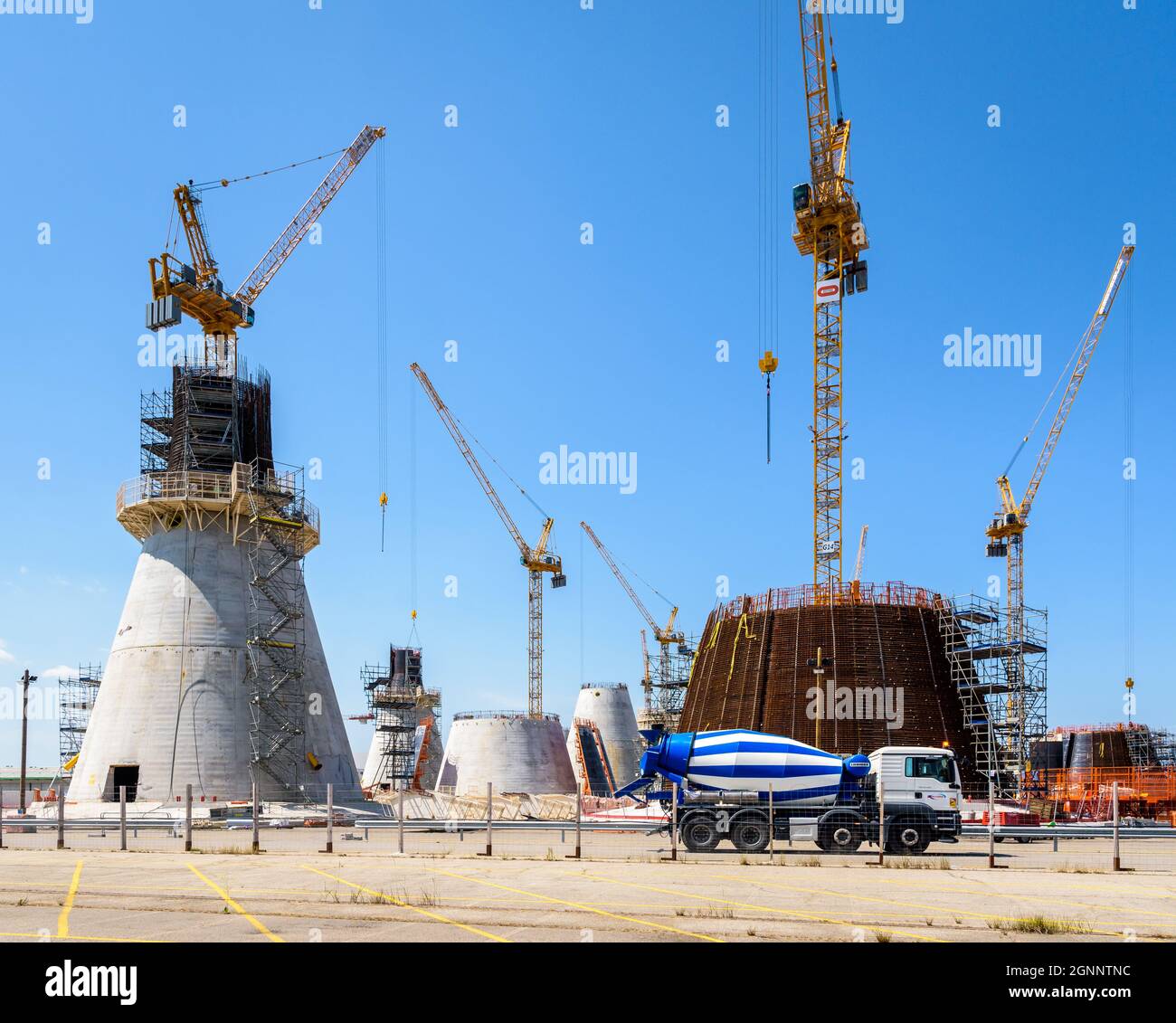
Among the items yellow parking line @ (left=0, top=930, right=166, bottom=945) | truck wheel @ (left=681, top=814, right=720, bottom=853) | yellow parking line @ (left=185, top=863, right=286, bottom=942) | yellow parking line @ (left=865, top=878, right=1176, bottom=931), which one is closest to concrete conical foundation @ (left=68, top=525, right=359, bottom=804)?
truck wheel @ (left=681, top=814, right=720, bottom=853)

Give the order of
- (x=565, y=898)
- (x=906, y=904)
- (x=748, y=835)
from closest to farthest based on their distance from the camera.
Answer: (x=906, y=904), (x=565, y=898), (x=748, y=835)

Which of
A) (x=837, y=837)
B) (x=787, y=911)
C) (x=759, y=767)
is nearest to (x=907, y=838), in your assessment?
(x=837, y=837)

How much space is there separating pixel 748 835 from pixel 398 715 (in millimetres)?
78116

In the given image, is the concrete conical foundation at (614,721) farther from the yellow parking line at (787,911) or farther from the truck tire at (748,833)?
the yellow parking line at (787,911)

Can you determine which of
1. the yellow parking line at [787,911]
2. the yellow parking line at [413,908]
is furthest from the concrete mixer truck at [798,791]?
the yellow parking line at [413,908]

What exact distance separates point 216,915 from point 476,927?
387 cm

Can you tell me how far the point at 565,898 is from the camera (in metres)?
16.2

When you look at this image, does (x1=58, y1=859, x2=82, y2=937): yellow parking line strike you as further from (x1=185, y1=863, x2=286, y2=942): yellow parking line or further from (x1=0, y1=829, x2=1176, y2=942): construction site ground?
(x1=185, y1=863, x2=286, y2=942): yellow parking line

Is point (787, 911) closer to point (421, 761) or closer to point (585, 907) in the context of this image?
point (585, 907)

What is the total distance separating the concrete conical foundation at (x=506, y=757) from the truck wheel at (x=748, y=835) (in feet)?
171

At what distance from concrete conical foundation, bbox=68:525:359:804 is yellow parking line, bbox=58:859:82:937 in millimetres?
28330

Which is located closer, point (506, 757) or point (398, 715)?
point (506, 757)

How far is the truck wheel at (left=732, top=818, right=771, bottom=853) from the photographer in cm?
2691

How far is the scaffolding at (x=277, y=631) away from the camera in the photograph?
50.2 m
